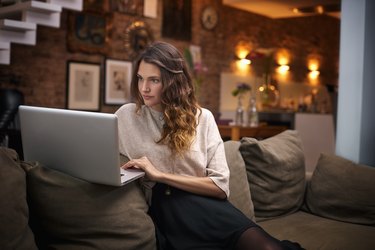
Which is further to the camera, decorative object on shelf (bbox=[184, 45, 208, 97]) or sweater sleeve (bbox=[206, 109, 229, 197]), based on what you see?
decorative object on shelf (bbox=[184, 45, 208, 97])

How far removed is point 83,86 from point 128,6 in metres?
1.26

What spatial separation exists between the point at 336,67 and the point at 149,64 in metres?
9.23

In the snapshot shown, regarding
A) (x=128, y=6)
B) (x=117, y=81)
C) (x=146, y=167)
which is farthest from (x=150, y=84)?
(x=128, y=6)

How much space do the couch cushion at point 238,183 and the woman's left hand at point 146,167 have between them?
68 cm

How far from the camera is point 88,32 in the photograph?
236 inches

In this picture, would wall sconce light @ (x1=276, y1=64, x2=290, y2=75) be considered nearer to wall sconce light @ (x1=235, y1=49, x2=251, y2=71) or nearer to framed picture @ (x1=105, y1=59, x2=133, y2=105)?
wall sconce light @ (x1=235, y1=49, x2=251, y2=71)

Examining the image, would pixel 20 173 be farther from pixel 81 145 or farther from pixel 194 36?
pixel 194 36

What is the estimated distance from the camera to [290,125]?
22.9 ft

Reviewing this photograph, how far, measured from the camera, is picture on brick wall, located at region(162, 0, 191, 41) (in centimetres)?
703

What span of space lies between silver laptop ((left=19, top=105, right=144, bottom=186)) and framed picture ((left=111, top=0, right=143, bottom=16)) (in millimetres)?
4618

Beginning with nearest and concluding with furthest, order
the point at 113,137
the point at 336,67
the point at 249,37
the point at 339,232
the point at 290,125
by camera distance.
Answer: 1. the point at 113,137
2. the point at 339,232
3. the point at 290,125
4. the point at 249,37
5. the point at 336,67

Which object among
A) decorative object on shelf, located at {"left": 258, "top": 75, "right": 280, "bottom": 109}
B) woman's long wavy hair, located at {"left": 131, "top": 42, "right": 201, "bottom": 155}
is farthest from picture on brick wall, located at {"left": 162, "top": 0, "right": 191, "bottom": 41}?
woman's long wavy hair, located at {"left": 131, "top": 42, "right": 201, "bottom": 155}

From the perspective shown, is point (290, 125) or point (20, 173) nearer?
point (20, 173)

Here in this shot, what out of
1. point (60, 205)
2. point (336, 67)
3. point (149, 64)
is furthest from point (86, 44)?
point (336, 67)
